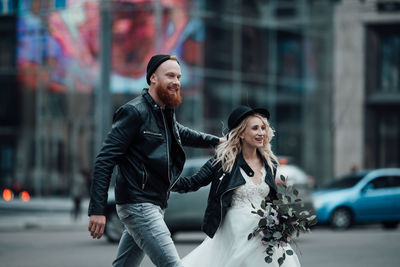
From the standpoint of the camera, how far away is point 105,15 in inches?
643

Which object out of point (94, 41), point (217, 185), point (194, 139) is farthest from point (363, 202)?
point (194, 139)

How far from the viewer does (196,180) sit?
5.24 metres

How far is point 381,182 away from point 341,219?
1529 millimetres

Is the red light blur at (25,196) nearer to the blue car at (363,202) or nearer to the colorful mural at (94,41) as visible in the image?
the colorful mural at (94,41)

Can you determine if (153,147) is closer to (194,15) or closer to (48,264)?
(48,264)

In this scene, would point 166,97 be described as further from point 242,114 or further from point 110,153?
point 242,114

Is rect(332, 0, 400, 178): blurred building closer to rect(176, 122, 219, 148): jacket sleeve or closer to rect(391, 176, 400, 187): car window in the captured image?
rect(391, 176, 400, 187): car window

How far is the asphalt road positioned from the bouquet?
16.8 ft

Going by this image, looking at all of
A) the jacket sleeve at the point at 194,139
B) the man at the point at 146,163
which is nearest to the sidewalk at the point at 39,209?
the jacket sleeve at the point at 194,139

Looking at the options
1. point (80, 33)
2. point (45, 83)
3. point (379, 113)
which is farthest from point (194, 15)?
point (379, 113)

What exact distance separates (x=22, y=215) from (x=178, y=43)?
7347 mm

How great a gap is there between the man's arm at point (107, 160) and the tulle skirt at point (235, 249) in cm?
112

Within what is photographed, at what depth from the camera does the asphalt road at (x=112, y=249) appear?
1049 centimetres

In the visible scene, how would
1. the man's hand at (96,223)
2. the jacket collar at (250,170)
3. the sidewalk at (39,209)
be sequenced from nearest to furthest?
the man's hand at (96,223)
the jacket collar at (250,170)
the sidewalk at (39,209)
